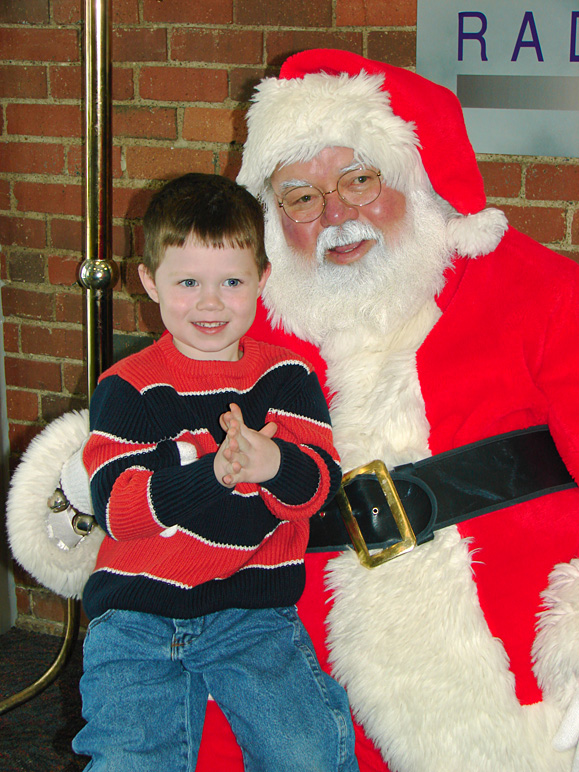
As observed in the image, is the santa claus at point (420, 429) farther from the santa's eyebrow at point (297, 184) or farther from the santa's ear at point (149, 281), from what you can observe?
the santa's ear at point (149, 281)

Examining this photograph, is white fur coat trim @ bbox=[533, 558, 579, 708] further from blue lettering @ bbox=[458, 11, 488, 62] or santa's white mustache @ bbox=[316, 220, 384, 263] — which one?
blue lettering @ bbox=[458, 11, 488, 62]

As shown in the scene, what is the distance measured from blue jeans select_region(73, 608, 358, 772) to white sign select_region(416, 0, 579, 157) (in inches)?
54.6

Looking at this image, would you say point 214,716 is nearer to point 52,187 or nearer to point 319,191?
point 319,191

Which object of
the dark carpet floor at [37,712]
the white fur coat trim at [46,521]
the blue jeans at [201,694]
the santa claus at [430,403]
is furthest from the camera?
the dark carpet floor at [37,712]

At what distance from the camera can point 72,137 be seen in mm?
2064

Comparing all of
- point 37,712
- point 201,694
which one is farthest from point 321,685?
point 37,712

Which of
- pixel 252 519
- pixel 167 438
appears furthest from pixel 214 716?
pixel 167 438

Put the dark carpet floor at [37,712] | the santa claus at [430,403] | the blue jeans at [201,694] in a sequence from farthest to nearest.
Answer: the dark carpet floor at [37,712]
the santa claus at [430,403]
the blue jeans at [201,694]

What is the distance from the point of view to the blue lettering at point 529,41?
1762mm

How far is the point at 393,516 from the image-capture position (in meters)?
1.15

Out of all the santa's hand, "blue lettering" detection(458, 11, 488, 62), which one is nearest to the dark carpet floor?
the santa's hand

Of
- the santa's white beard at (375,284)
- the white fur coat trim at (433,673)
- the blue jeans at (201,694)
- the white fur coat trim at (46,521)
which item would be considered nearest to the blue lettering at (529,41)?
the santa's white beard at (375,284)

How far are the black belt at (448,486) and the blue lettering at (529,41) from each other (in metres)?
1.09

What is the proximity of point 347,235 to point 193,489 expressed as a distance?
579mm
